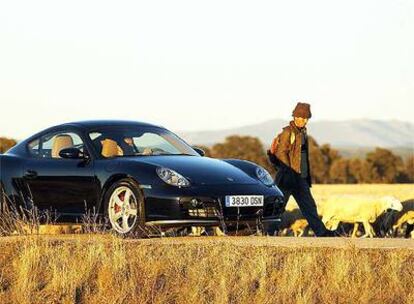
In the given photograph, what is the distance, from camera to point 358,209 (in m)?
27.8

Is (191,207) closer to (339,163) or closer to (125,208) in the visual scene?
(125,208)

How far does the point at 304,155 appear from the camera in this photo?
784 inches

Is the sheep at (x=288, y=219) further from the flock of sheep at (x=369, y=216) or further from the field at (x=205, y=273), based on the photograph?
the field at (x=205, y=273)

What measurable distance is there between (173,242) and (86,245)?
110 centimetres

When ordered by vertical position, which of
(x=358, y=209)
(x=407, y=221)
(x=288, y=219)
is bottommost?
(x=288, y=219)

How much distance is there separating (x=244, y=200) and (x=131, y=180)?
Result: 4.96 feet

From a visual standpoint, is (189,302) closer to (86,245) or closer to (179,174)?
(86,245)

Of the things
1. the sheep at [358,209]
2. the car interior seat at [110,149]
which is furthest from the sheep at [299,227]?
the car interior seat at [110,149]

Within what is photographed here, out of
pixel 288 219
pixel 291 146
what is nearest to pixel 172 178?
pixel 291 146

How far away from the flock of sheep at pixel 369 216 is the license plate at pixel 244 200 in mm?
9715

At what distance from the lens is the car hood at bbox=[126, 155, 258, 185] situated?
53.8 feet

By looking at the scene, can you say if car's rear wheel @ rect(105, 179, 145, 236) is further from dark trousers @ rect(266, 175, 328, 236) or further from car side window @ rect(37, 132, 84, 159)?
dark trousers @ rect(266, 175, 328, 236)

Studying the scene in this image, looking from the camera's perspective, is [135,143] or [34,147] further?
[34,147]

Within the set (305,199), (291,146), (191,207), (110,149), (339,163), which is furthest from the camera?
(339,163)
